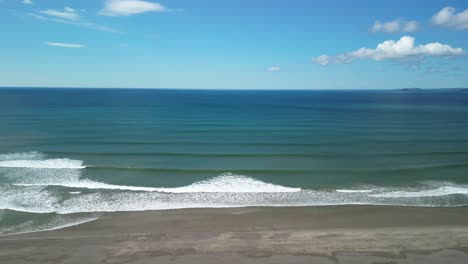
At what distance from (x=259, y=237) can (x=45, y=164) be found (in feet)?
54.5

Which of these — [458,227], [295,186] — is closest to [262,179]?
[295,186]

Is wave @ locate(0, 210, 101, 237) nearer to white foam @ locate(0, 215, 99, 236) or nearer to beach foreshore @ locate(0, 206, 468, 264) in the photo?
white foam @ locate(0, 215, 99, 236)

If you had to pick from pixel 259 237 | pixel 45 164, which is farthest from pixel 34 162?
pixel 259 237

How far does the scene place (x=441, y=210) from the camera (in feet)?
46.7

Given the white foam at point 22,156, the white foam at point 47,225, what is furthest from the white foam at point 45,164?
the white foam at point 47,225

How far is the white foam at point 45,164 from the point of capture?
20312 millimetres

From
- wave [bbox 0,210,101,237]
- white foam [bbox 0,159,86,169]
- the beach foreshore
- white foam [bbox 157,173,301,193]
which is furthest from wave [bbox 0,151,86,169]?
the beach foreshore

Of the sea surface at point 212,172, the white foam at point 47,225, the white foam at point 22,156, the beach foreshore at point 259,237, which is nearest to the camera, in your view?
the beach foreshore at point 259,237

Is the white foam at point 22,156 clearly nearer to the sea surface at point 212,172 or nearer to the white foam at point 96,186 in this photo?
the sea surface at point 212,172

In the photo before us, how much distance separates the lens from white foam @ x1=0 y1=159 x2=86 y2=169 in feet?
66.6

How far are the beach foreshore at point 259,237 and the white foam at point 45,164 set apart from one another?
927 cm

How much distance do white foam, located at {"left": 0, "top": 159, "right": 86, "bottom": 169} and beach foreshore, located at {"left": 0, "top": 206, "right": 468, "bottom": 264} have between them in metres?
9.27

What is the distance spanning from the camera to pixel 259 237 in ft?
37.4

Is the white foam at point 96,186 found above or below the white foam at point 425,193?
below
